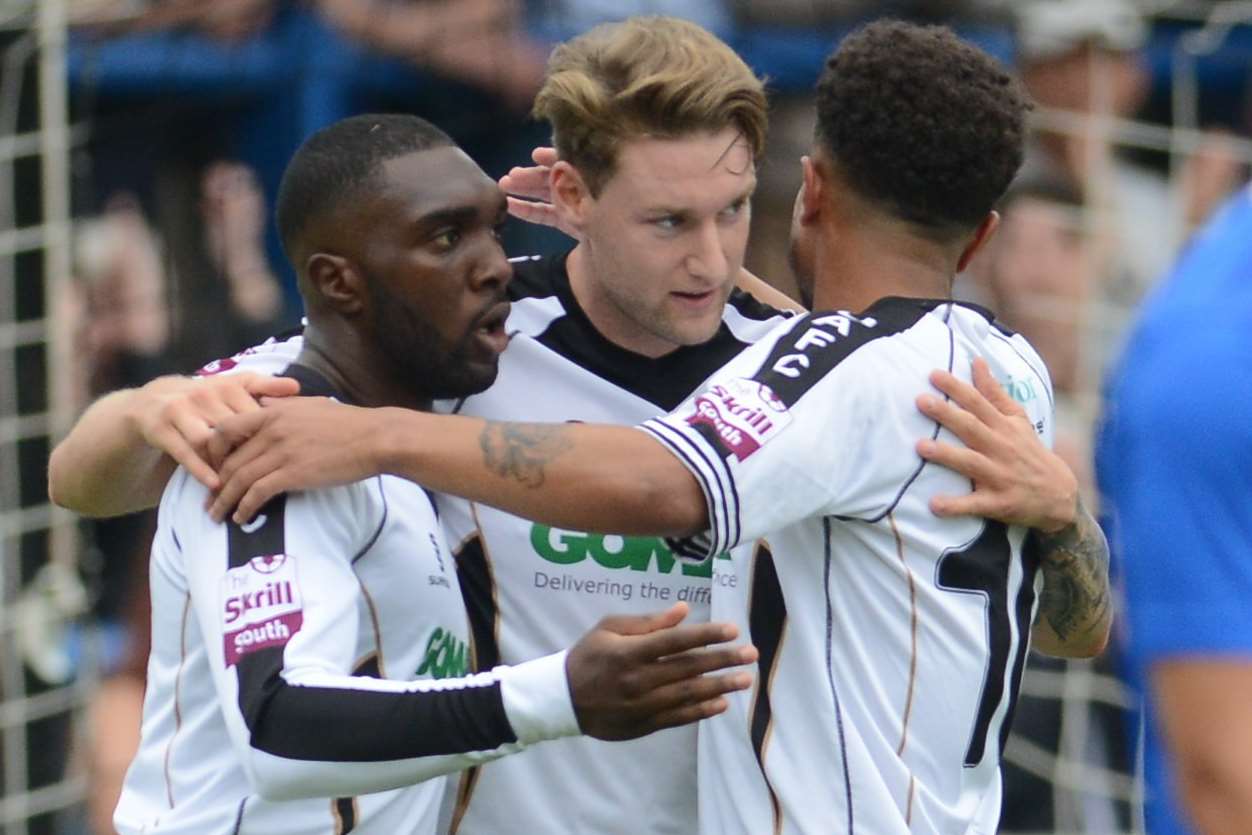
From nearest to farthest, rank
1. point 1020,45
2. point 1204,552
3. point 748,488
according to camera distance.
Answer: point 1204,552 < point 748,488 < point 1020,45

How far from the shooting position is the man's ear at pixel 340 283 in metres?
3.46

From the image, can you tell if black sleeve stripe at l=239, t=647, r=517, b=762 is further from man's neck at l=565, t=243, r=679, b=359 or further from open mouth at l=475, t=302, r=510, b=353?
man's neck at l=565, t=243, r=679, b=359

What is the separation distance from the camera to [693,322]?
3.70 m

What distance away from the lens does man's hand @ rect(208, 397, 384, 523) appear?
3135 millimetres

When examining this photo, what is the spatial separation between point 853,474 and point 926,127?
0.54m

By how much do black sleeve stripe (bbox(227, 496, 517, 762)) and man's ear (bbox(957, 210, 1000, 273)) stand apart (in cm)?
103

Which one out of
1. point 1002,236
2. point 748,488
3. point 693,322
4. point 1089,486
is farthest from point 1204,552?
point 1002,236

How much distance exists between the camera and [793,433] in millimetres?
3125

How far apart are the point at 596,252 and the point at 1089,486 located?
3606 mm

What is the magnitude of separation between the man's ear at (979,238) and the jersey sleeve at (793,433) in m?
0.29

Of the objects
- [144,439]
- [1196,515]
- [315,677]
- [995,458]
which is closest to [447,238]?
[144,439]

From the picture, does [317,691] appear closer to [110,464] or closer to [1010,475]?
[110,464]

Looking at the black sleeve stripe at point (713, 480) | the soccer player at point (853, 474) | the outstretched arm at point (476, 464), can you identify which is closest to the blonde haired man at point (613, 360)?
the soccer player at point (853, 474)

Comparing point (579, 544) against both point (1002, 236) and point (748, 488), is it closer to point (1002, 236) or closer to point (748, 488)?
point (748, 488)
